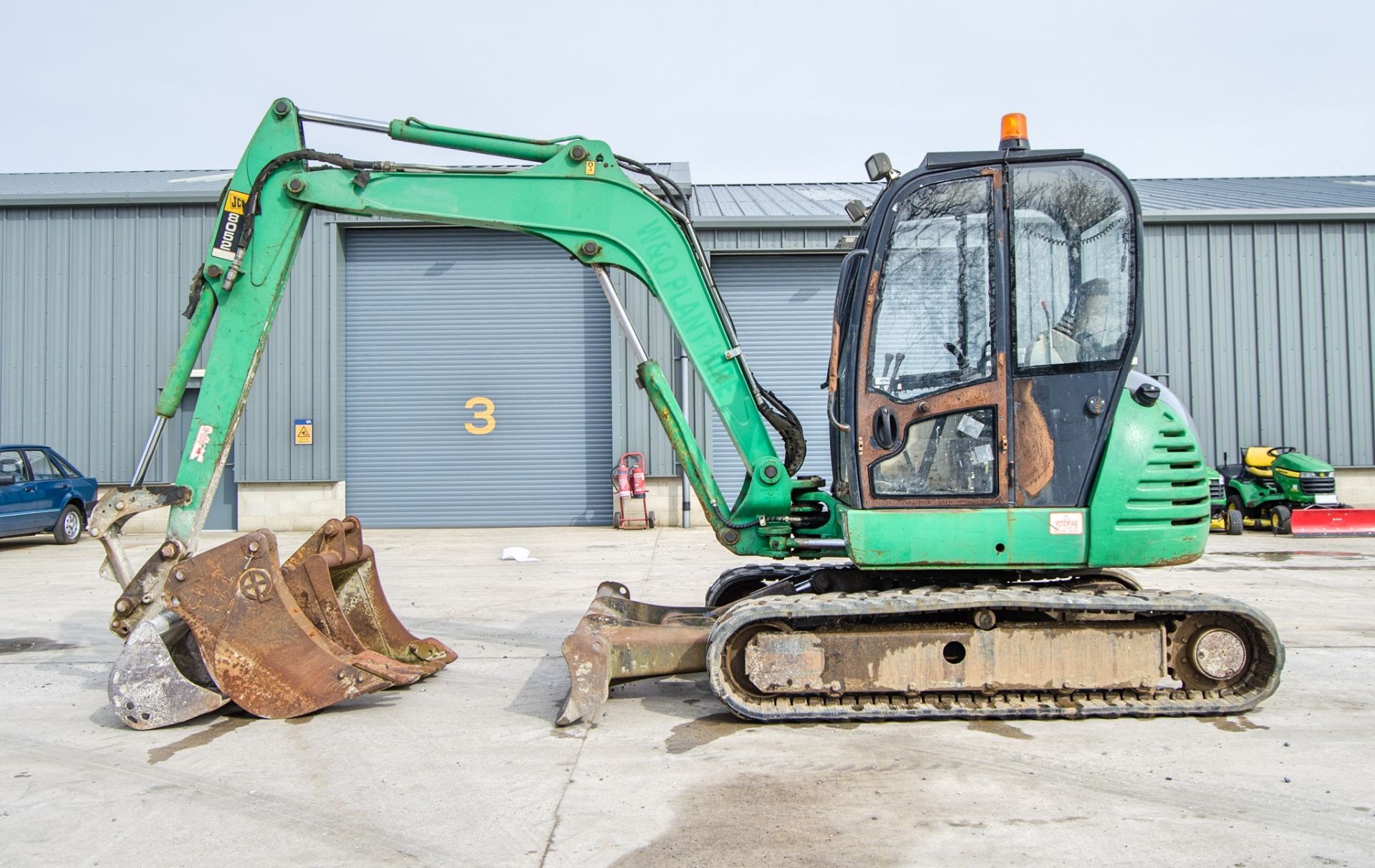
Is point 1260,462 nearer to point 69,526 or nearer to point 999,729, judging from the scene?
point 999,729

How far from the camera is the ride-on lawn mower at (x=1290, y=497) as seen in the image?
52.2 ft

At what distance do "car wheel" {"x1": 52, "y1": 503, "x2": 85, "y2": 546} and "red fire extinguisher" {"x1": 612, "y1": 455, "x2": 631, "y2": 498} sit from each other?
28.8 ft

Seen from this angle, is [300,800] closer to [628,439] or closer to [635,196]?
[635,196]

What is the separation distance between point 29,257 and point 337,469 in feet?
22.6

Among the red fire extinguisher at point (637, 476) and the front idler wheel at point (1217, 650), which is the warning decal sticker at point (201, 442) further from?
the red fire extinguisher at point (637, 476)

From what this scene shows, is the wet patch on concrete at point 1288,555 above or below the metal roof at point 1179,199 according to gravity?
below

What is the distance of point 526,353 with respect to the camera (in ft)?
61.4

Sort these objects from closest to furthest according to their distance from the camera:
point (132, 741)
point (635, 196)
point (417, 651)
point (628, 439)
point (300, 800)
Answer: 1. point (300, 800)
2. point (132, 741)
3. point (635, 196)
4. point (417, 651)
5. point (628, 439)

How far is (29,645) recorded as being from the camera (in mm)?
8141

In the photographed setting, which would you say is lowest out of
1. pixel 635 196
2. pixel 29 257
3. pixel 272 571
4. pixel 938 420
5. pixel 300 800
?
pixel 300 800

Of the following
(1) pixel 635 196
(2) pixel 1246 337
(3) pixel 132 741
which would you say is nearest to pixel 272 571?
(3) pixel 132 741

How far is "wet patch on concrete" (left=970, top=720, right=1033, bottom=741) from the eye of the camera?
5.25 meters

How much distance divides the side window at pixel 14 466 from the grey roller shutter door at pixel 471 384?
16.5 ft

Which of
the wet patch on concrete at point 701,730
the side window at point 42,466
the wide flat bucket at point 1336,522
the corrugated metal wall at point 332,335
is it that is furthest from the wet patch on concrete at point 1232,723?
the side window at point 42,466
